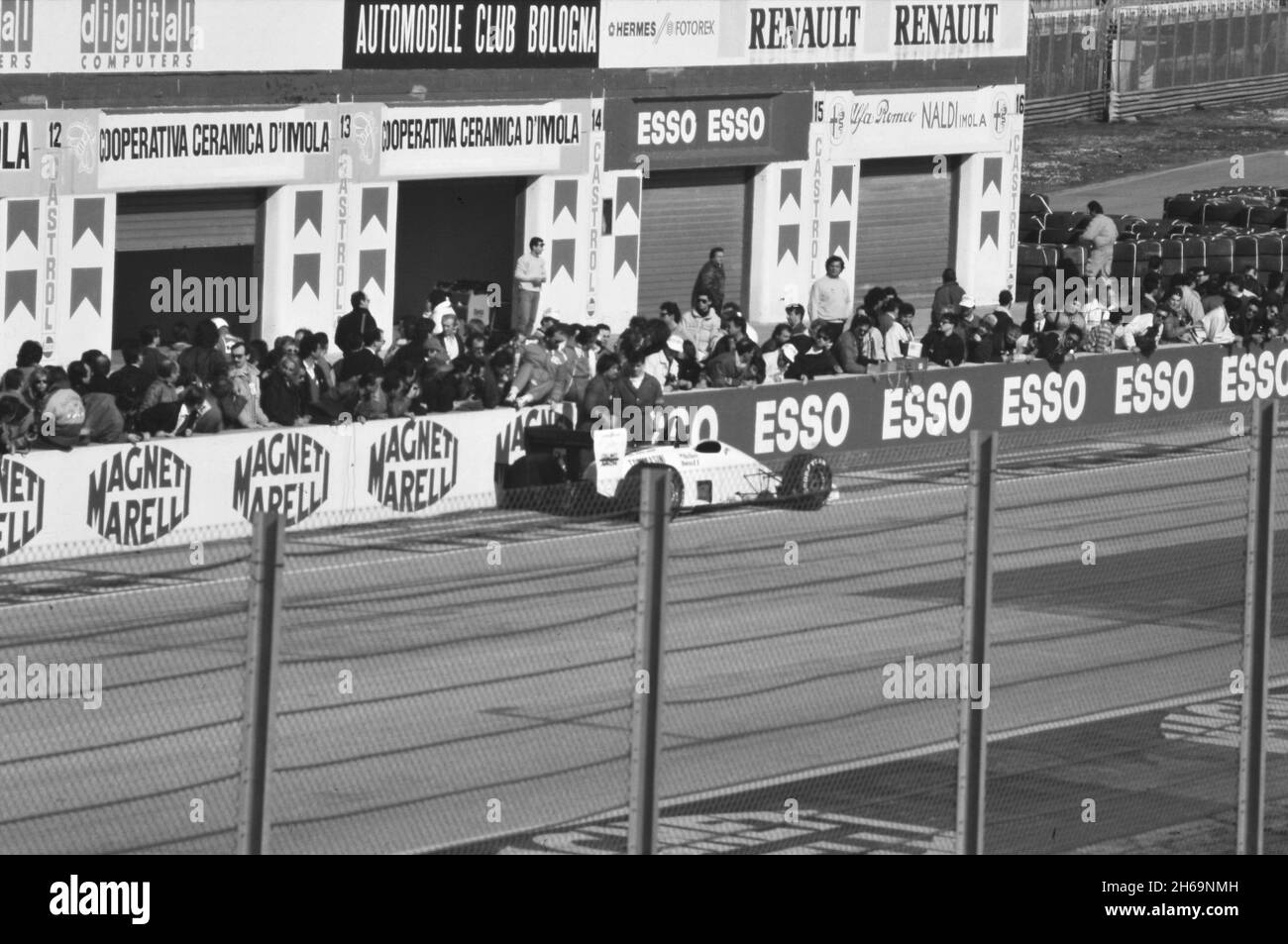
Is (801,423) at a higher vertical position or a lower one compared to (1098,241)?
lower

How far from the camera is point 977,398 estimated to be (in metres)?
29.4

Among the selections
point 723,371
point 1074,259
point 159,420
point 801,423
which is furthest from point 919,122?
point 159,420

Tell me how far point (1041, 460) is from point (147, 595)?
4.80 metres

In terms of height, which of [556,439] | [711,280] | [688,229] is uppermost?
[688,229]

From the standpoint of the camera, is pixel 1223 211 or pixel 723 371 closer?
pixel 723 371

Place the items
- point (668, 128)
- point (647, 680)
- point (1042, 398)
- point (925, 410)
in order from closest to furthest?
point (647, 680) → point (925, 410) → point (1042, 398) → point (668, 128)

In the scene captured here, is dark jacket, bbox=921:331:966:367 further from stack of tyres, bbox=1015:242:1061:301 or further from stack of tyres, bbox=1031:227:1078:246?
stack of tyres, bbox=1031:227:1078:246

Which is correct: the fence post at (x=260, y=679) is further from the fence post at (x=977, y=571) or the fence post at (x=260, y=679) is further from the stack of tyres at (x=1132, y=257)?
the stack of tyres at (x=1132, y=257)

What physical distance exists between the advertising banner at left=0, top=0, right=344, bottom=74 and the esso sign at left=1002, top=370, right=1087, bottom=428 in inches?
367

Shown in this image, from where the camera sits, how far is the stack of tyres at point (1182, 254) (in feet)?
141

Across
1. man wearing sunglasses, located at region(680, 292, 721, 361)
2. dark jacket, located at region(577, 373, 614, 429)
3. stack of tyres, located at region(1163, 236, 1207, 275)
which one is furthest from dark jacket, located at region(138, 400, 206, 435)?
stack of tyres, located at region(1163, 236, 1207, 275)

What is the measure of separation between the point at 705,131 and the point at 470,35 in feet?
16.3

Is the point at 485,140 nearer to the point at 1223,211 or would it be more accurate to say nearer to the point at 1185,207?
the point at 1223,211
